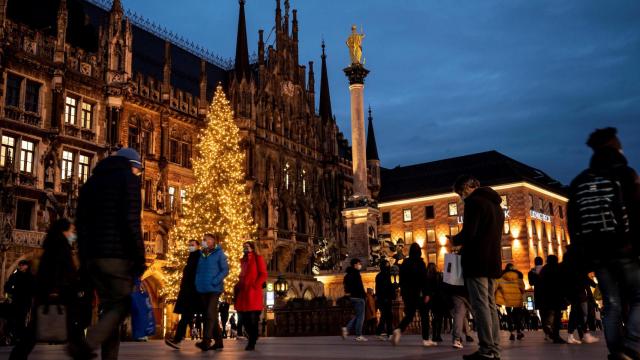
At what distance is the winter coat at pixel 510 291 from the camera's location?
11.5 metres

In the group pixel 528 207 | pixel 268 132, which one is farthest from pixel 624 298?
pixel 528 207

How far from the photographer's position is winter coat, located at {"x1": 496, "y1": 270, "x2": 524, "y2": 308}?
37.7 ft

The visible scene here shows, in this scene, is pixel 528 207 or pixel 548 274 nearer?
pixel 548 274

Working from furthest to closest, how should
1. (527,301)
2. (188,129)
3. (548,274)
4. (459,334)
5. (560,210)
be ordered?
(560,210)
(527,301)
(188,129)
(548,274)
(459,334)

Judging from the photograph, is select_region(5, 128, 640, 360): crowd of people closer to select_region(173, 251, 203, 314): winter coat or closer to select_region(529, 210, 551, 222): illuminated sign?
select_region(173, 251, 203, 314): winter coat

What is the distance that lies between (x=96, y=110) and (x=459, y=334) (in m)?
27.7

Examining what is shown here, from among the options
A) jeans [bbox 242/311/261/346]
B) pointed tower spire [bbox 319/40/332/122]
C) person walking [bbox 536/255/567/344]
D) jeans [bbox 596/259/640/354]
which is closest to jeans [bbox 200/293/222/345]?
jeans [bbox 242/311/261/346]

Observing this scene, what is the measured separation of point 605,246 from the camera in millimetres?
5801

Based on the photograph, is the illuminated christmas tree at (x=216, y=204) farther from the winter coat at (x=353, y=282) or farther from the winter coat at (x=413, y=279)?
the winter coat at (x=413, y=279)

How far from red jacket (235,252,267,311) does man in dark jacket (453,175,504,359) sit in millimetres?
5055

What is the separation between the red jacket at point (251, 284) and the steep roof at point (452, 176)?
166 ft

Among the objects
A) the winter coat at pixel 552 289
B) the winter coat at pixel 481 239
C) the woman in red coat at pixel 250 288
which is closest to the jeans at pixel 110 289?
the winter coat at pixel 481 239

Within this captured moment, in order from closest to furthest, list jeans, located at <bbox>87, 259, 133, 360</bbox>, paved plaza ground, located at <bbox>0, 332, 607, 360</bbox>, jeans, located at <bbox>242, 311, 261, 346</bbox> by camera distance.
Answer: jeans, located at <bbox>87, 259, 133, 360</bbox> < paved plaza ground, located at <bbox>0, 332, 607, 360</bbox> < jeans, located at <bbox>242, 311, 261, 346</bbox>

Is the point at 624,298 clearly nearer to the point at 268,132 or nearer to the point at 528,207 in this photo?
the point at 268,132
